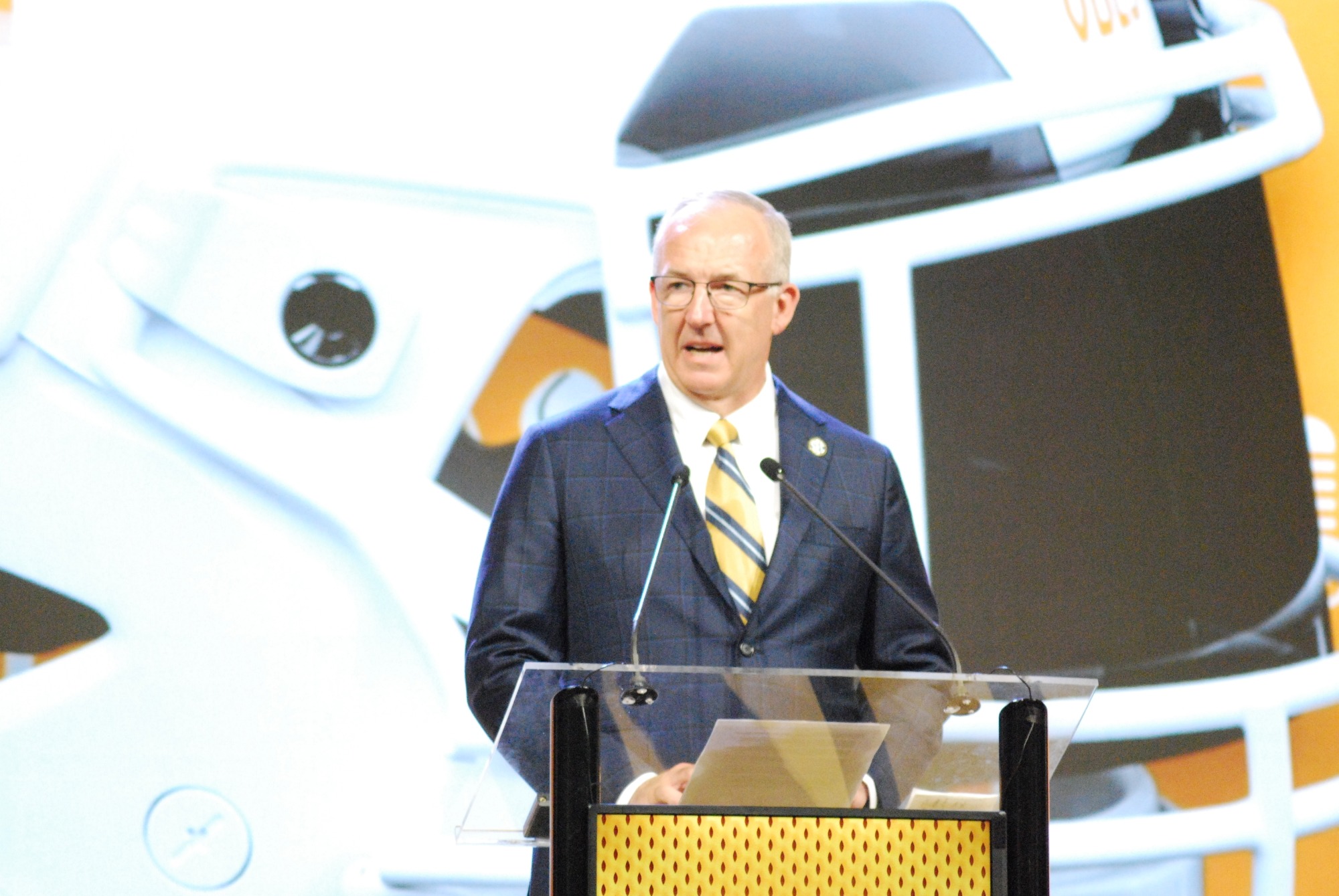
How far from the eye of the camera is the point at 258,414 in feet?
7.81

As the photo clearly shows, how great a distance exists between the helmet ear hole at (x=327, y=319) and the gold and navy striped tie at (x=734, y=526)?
3.55 ft

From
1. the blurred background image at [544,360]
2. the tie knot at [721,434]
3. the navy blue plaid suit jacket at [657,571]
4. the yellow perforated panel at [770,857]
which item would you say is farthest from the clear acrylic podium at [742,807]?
the blurred background image at [544,360]

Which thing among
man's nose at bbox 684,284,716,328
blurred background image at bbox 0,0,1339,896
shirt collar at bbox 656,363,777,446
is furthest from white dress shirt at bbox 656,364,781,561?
blurred background image at bbox 0,0,1339,896

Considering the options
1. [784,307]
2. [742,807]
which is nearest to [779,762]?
[742,807]

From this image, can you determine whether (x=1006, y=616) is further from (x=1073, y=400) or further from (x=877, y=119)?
(x=877, y=119)

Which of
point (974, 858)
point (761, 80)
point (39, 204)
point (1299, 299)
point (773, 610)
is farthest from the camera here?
A: point (1299, 299)

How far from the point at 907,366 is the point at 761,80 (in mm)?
604

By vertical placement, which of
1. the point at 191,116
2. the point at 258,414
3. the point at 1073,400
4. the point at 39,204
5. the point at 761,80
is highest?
the point at 761,80

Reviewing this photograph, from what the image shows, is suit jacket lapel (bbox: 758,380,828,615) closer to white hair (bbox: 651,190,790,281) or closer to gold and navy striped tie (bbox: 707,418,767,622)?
gold and navy striped tie (bbox: 707,418,767,622)

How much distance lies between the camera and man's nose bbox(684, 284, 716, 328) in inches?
57.8

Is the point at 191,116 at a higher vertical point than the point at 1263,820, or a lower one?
higher

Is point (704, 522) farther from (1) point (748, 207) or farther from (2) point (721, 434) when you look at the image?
(1) point (748, 207)

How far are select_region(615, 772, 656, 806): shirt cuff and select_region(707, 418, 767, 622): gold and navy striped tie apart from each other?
1.29 feet

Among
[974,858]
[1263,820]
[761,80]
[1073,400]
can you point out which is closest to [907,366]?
[1073,400]
